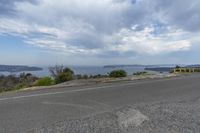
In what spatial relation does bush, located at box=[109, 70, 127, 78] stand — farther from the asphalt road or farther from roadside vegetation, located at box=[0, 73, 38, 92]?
the asphalt road

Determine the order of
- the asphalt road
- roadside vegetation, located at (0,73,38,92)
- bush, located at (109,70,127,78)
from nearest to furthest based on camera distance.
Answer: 1. the asphalt road
2. bush, located at (109,70,127,78)
3. roadside vegetation, located at (0,73,38,92)

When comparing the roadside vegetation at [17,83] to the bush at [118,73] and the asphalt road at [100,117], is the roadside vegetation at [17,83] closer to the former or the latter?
the bush at [118,73]

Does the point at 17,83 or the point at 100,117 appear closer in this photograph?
the point at 100,117

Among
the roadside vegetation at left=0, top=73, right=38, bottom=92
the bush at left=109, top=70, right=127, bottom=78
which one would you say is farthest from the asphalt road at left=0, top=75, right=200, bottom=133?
the bush at left=109, top=70, right=127, bottom=78

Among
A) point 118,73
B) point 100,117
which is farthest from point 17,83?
point 100,117

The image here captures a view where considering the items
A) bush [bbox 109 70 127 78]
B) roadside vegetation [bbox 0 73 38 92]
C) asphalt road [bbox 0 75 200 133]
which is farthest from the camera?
roadside vegetation [bbox 0 73 38 92]

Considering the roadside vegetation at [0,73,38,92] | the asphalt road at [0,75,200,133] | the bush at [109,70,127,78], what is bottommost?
the roadside vegetation at [0,73,38,92]

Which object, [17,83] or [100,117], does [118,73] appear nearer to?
[100,117]

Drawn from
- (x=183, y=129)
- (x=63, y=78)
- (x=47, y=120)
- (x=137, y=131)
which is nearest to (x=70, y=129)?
(x=47, y=120)

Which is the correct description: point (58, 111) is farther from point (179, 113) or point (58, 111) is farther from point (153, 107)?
point (179, 113)

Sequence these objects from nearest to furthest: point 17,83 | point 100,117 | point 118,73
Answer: point 100,117 → point 118,73 → point 17,83

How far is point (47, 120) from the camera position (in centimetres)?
641

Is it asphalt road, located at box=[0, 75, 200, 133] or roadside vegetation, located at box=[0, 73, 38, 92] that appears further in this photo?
roadside vegetation, located at box=[0, 73, 38, 92]

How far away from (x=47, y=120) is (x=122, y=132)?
2.15 meters
